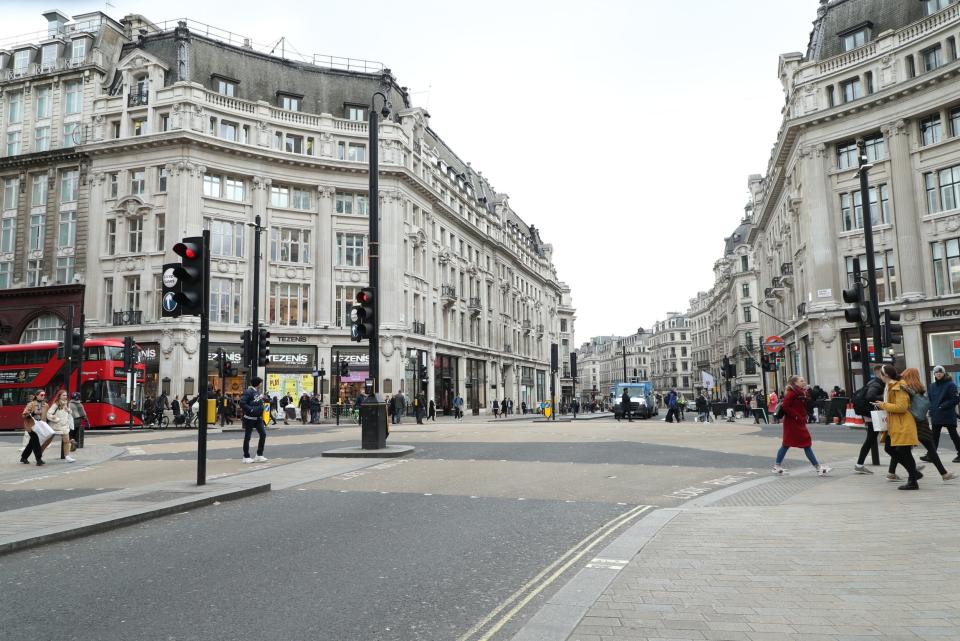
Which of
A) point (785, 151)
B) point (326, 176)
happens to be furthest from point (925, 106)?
point (326, 176)

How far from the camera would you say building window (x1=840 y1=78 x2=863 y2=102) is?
121ft

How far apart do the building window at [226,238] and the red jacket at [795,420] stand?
37.5 m

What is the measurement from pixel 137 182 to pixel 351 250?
13686mm

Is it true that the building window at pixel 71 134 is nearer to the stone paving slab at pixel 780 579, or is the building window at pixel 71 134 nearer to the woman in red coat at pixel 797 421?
the woman in red coat at pixel 797 421

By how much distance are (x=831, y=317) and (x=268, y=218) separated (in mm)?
33538

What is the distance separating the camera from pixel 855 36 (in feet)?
126

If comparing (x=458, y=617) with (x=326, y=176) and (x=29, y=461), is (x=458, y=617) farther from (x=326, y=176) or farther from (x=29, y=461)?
(x=326, y=176)

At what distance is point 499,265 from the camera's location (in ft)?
230

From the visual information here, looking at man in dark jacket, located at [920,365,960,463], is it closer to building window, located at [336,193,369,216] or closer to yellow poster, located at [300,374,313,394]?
yellow poster, located at [300,374,313,394]

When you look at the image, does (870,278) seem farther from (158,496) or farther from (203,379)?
(158,496)

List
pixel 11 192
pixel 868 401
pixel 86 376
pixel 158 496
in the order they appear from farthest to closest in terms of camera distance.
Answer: pixel 11 192 < pixel 86 376 < pixel 868 401 < pixel 158 496

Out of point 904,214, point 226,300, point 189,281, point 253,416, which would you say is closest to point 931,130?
point 904,214

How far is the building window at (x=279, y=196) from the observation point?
4434 cm

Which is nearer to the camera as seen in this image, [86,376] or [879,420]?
[879,420]
